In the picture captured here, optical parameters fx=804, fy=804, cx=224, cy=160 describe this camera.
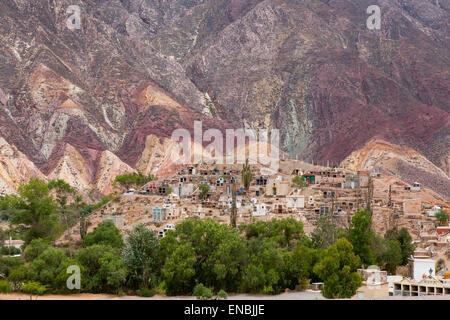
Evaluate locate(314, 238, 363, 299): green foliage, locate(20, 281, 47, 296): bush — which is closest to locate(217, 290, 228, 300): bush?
locate(314, 238, 363, 299): green foliage

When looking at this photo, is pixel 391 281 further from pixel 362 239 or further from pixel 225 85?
pixel 225 85

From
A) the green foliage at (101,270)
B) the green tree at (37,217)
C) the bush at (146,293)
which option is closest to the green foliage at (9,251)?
the green tree at (37,217)

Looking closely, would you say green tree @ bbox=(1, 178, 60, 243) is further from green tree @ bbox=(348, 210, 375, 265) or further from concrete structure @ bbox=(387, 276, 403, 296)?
concrete structure @ bbox=(387, 276, 403, 296)

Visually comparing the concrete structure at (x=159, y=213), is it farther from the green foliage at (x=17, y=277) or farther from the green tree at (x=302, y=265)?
the green tree at (x=302, y=265)

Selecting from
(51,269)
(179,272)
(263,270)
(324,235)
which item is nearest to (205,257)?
(179,272)
